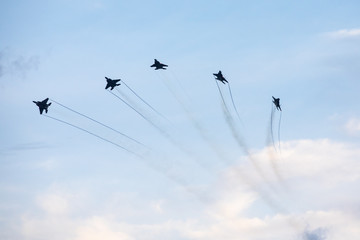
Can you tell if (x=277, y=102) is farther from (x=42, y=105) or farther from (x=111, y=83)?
(x=42, y=105)

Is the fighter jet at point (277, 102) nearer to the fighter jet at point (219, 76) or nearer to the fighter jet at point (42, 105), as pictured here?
the fighter jet at point (219, 76)

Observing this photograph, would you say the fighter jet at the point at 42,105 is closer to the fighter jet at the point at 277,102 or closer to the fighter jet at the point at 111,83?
the fighter jet at the point at 111,83

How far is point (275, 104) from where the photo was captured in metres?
149

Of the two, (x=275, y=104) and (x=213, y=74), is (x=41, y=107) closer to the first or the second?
(x=213, y=74)

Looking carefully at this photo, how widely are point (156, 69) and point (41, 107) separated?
75.5 ft

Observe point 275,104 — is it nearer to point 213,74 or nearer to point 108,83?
point 213,74

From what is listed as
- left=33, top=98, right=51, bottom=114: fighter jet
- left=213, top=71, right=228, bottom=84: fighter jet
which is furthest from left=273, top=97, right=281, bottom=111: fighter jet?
left=33, top=98, right=51, bottom=114: fighter jet

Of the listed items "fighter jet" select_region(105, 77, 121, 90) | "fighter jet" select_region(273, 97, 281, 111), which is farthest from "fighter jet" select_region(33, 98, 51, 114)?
"fighter jet" select_region(273, 97, 281, 111)

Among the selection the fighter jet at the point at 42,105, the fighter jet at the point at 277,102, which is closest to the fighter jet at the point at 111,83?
the fighter jet at the point at 42,105

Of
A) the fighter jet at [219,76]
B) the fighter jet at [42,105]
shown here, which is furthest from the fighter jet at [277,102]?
the fighter jet at [42,105]

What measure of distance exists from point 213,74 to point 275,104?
13.4 m

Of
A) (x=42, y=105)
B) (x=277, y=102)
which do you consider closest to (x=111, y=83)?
(x=42, y=105)

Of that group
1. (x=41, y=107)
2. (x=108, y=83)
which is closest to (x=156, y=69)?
(x=108, y=83)

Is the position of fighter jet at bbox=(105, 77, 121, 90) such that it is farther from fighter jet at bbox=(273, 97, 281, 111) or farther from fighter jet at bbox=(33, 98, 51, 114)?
fighter jet at bbox=(273, 97, 281, 111)
